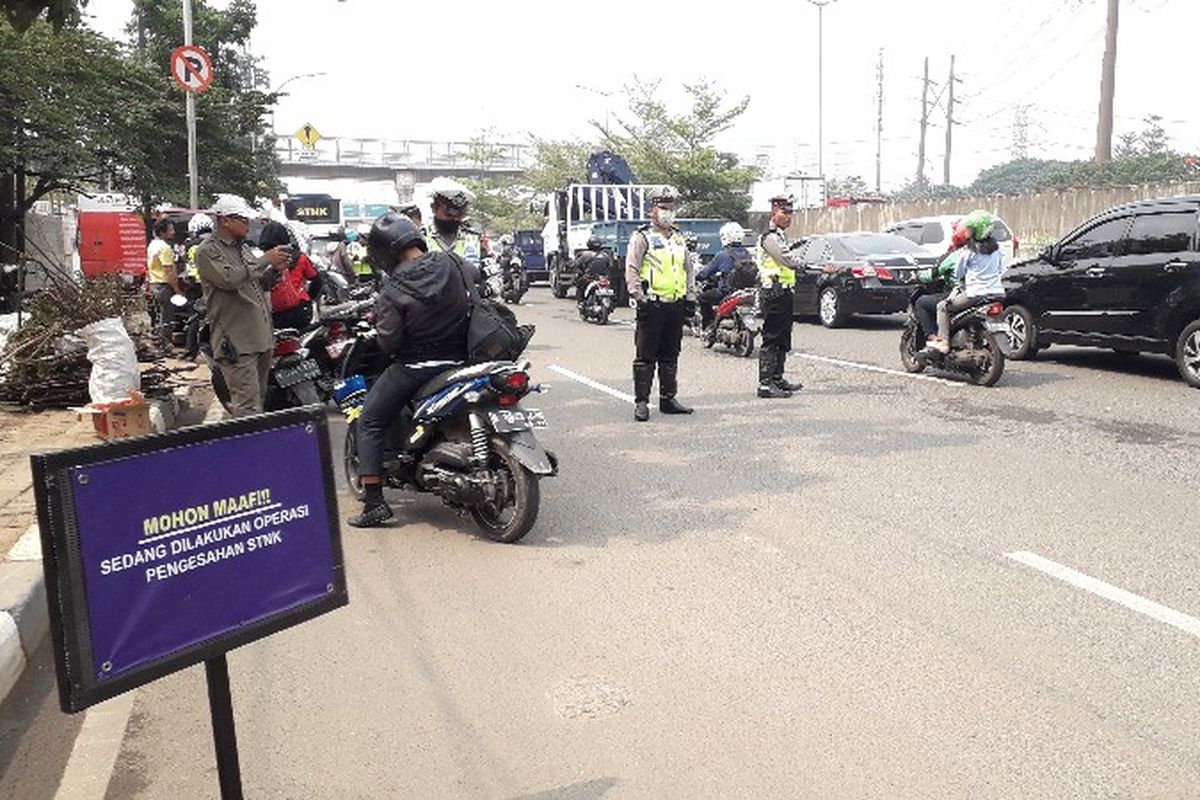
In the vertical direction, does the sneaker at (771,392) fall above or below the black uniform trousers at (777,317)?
below

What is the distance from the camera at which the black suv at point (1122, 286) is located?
33.4 feet

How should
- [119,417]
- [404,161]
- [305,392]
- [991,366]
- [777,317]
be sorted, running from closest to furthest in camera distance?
[119,417], [305,392], [777,317], [991,366], [404,161]

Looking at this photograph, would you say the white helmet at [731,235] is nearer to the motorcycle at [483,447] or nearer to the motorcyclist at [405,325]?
the motorcyclist at [405,325]

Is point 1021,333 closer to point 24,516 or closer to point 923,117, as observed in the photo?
point 24,516

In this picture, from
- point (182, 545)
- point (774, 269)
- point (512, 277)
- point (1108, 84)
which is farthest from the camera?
point (1108, 84)

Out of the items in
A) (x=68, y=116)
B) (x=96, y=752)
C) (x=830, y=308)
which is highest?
(x=68, y=116)

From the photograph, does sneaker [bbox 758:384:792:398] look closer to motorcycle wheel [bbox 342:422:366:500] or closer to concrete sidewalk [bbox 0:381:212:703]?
motorcycle wheel [bbox 342:422:366:500]

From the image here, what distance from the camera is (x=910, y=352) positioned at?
38.6 feet

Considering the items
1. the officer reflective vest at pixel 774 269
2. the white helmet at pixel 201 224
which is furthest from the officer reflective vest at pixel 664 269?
the white helmet at pixel 201 224

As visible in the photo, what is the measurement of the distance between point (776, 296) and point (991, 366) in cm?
233

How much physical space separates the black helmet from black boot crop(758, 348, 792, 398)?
5.19 metres

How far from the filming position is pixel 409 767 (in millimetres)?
3459

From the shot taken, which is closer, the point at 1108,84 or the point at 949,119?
the point at 1108,84

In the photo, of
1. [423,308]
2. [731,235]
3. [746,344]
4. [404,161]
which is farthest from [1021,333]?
[404,161]
